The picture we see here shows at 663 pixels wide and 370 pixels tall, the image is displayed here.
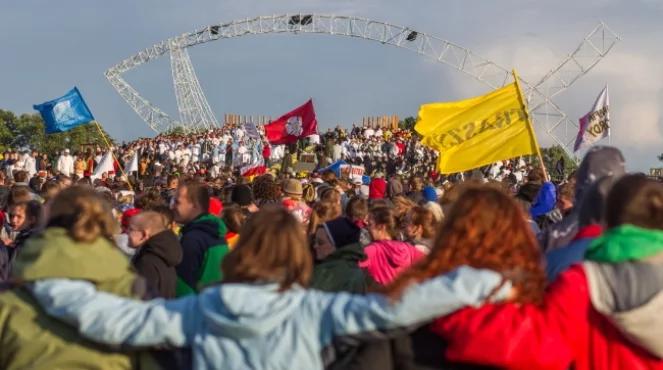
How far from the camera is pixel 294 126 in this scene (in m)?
25.3

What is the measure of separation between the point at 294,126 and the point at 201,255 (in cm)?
1768

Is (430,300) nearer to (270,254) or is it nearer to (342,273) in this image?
(270,254)

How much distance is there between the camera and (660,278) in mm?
4383

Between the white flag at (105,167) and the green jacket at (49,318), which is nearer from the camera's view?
the green jacket at (49,318)

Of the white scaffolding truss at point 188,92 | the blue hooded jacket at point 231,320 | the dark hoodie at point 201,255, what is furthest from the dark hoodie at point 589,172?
the white scaffolding truss at point 188,92

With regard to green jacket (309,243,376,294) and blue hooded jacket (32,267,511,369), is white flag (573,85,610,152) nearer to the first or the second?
green jacket (309,243,376,294)

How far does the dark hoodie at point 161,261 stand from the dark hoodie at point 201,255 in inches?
18.5

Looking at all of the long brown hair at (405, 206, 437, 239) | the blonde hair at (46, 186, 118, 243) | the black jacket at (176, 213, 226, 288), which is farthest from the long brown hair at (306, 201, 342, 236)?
the blonde hair at (46, 186, 118, 243)

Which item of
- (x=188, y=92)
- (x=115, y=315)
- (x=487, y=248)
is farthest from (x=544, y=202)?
(x=188, y=92)

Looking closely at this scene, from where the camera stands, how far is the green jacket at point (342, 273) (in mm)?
6191

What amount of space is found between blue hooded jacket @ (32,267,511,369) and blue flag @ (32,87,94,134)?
18.7 metres

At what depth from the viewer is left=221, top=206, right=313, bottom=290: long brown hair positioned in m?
4.44

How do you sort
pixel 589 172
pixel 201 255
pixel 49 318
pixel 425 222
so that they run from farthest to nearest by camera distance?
pixel 425 222
pixel 201 255
pixel 589 172
pixel 49 318

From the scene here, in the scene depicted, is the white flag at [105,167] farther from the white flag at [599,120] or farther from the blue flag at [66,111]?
the white flag at [599,120]
